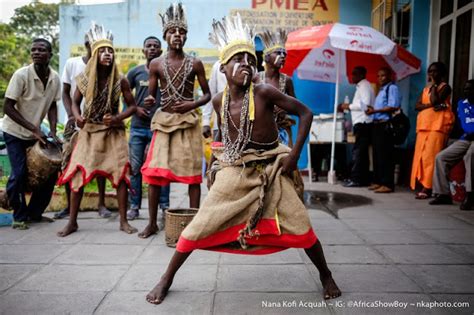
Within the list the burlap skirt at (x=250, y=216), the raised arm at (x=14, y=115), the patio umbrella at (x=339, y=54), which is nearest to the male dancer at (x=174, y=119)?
the raised arm at (x=14, y=115)

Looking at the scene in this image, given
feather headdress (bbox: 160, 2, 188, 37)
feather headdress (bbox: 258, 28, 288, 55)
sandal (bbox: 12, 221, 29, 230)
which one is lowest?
sandal (bbox: 12, 221, 29, 230)

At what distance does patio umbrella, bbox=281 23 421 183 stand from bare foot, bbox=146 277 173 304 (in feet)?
18.7

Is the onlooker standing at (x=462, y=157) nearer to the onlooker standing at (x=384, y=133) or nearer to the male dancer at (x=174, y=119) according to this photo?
the onlooker standing at (x=384, y=133)

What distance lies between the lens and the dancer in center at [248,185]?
9.80ft

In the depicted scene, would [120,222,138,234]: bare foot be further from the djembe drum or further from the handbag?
the handbag

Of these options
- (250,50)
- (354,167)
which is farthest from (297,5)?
(250,50)

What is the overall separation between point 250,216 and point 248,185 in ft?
0.69

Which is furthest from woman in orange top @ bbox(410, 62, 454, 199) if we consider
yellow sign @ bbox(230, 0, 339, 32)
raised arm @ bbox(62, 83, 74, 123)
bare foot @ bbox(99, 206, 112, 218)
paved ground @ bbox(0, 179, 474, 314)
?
raised arm @ bbox(62, 83, 74, 123)

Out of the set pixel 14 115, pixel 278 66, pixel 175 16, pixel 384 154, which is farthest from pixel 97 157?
pixel 384 154

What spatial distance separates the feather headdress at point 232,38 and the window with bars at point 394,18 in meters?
6.86

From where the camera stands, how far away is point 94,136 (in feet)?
16.2

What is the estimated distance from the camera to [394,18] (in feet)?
31.2

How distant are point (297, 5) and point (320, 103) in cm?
224

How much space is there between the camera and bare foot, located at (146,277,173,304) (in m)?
3.01
